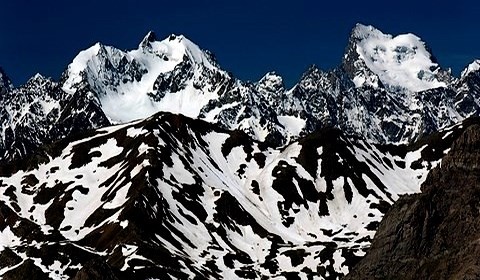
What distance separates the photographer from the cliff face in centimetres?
12031

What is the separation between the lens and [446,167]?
156 metres

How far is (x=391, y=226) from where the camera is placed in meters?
132

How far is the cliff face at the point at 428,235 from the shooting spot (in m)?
120

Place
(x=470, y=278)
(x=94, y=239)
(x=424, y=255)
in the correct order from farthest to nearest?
(x=94, y=239) < (x=424, y=255) < (x=470, y=278)

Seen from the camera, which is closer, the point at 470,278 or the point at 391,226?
the point at 470,278

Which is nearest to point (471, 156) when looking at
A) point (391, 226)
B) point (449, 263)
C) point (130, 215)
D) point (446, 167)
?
point (446, 167)

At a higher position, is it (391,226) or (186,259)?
(186,259)

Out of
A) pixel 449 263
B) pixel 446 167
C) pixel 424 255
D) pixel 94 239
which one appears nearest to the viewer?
pixel 449 263

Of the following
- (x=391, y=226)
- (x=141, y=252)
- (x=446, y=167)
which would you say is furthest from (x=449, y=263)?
(x=141, y=252)

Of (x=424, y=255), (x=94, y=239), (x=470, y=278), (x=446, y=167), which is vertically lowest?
(x=470, y=278)

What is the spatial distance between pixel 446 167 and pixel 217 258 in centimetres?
6244

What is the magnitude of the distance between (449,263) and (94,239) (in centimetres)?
9998

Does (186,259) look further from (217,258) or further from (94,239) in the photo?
(94,239)

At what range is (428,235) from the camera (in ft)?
416
